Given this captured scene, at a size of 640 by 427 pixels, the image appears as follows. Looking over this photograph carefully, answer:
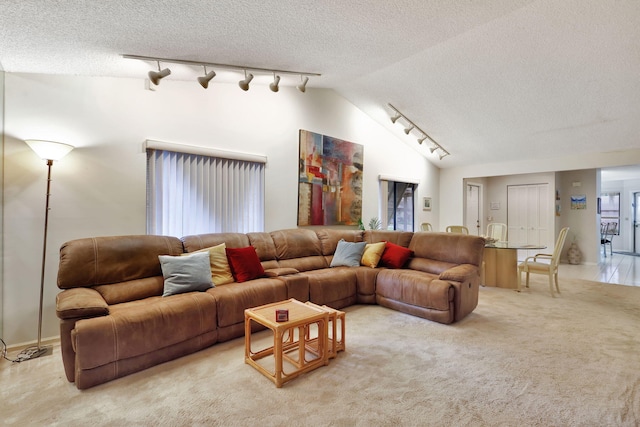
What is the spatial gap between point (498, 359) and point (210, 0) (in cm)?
332

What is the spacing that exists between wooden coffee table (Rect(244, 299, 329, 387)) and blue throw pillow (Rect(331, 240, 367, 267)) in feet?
5.24

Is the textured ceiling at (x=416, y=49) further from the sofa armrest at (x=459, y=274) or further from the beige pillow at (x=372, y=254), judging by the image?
the sofa armrest at (x=459, y=274)

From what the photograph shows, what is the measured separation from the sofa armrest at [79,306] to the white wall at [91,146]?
82 centimetres

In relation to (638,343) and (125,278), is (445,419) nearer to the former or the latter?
(638,343)

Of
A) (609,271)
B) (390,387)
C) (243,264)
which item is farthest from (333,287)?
(609,271)

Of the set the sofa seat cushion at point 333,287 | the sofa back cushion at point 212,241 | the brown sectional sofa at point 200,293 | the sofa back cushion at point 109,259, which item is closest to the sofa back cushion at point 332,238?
the brown sectional sofa at point 200,293

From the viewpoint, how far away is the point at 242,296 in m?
2.81

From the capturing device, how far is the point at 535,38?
3.26 m

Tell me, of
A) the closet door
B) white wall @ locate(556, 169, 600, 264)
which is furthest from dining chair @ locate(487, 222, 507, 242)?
white wall @ locate(556, 169, 600, 264)

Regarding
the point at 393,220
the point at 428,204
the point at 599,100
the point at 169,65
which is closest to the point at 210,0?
the point at 169,65

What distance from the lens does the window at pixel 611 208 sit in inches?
359

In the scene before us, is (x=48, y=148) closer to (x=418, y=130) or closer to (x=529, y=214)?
(x=418, y=130)

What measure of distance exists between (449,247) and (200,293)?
301 cm

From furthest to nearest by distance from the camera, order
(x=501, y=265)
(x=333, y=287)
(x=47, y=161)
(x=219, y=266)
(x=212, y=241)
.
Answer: (x=501, y=265) < (x=333, y=287) < (x=212, y=241) < (x=219, y=266) < (x=47, y=161)
